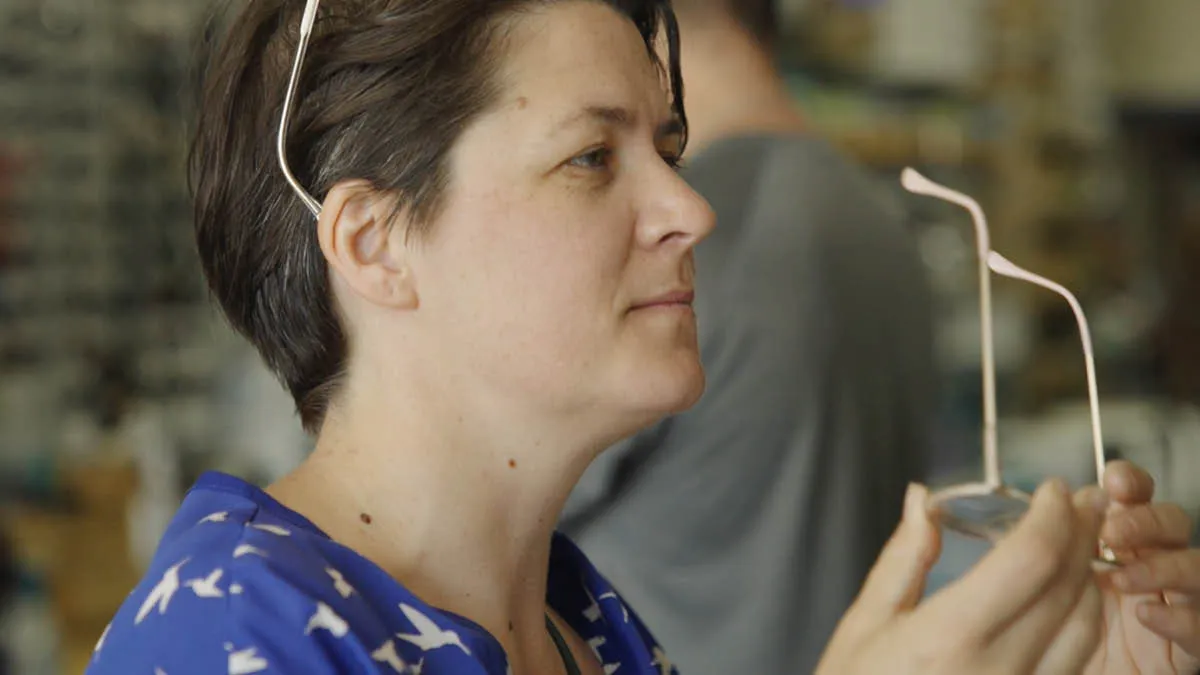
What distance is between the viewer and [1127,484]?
84cm

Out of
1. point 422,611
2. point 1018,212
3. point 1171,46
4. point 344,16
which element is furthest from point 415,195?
point 1171,46

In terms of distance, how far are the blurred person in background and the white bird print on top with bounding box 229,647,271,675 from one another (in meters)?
0.68

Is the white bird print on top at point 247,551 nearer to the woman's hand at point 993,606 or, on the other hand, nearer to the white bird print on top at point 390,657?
the white bird print on top at point 390,657

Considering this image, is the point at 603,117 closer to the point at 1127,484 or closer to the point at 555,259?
the point at 555,259

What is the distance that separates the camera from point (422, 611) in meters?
0.77

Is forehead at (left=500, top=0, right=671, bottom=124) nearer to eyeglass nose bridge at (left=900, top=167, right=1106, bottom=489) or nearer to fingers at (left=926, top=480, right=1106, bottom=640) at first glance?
eyeglass nose bridge at (left=900, top=167, right=1106, bottom=489)

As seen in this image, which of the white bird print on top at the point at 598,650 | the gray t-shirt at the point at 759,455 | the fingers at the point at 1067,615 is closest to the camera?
the fingers at the point at 1067,615

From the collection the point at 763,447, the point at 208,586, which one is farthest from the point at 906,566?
the point at 763,447

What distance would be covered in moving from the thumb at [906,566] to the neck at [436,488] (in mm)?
201


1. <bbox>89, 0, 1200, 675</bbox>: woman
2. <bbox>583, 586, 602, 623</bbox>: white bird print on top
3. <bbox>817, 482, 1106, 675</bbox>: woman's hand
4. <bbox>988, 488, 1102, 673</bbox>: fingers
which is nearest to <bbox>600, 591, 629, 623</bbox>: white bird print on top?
<bbox>583, 586, 602, 623</bbox>: white bird print on top

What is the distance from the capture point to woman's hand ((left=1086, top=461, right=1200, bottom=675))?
80 cm

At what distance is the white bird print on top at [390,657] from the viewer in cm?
72

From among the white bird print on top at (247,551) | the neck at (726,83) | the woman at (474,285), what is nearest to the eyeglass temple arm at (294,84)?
the woman at (474,285)

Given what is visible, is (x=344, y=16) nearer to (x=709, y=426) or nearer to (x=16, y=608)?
(x=709, y=426)
